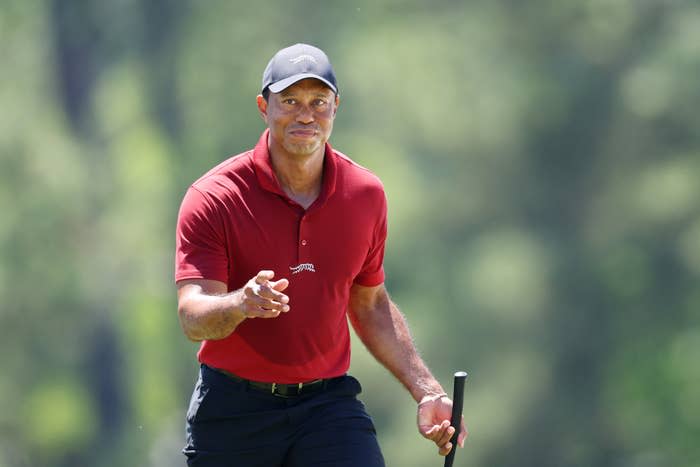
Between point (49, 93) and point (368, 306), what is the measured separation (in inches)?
596

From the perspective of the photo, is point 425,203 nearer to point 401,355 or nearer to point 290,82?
point 401,355

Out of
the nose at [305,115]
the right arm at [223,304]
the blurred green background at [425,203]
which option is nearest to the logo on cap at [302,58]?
the nose at [305,115]

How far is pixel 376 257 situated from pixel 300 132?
60 cm

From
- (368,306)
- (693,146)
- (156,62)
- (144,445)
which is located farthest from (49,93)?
(368,306)

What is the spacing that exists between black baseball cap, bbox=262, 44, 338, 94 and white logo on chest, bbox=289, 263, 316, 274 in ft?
1.97

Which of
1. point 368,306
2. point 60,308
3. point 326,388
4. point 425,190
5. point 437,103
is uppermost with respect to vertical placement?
point 437,103

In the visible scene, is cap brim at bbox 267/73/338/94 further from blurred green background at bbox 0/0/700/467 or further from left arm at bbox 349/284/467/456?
blurred green background at bbox 0/0/700/467

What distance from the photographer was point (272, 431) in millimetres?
4379

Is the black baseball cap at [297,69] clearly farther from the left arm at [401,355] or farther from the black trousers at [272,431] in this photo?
the black trousers at [272,431]

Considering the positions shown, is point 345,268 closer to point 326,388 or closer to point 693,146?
point 326,388

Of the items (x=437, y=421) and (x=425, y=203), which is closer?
(x=437, y=421)

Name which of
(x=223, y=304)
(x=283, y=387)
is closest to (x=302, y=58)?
(x=223, y=304)

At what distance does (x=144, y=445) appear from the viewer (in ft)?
58.4

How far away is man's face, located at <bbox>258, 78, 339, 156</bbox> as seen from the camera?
14.6 feet
